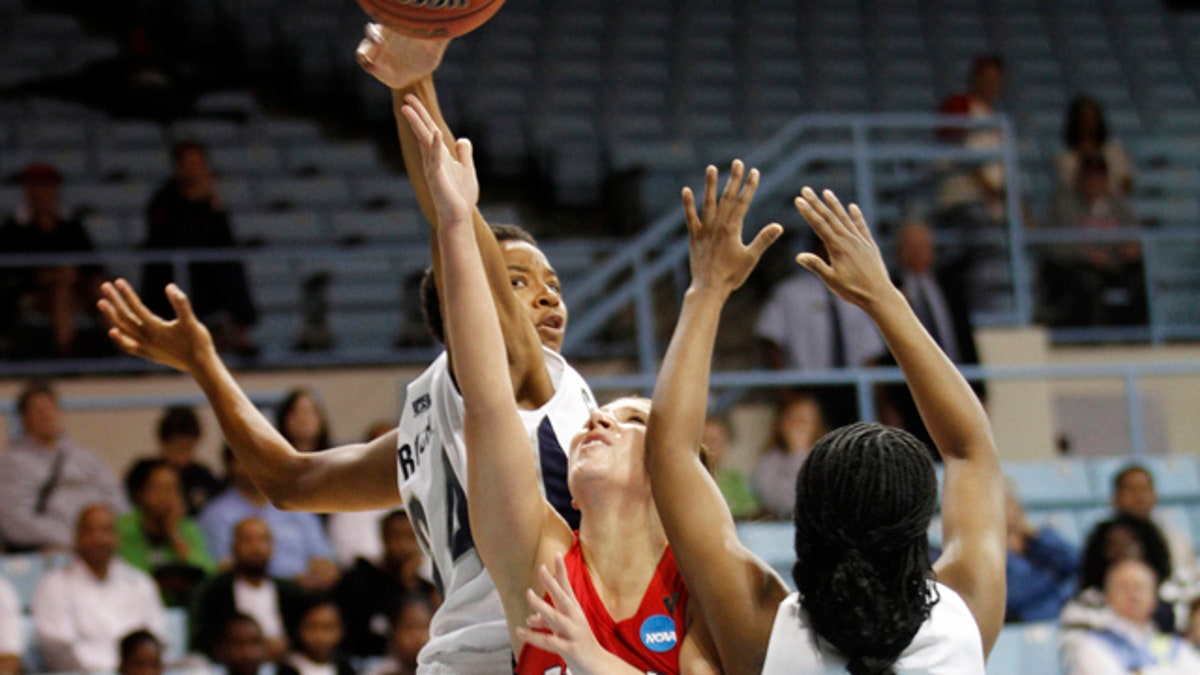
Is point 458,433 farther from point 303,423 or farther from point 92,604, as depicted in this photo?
point 303,423

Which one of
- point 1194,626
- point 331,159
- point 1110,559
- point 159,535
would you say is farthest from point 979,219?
point 159,535

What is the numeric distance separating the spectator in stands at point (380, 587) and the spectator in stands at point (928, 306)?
2.33 metres

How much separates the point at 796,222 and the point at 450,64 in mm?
4278

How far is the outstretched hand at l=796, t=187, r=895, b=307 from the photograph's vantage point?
2.62 metres

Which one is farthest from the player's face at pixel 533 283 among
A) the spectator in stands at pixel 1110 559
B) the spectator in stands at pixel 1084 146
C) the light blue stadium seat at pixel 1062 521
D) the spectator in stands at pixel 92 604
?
the spectator in stands at pixel 1084 146

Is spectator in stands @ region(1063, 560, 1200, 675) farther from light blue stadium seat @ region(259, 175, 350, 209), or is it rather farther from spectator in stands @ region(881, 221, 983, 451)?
light blue stadium seat @ region(259, 175, 350, 209)

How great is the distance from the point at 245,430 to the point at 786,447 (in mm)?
3659

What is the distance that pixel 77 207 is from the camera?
940 centimetres

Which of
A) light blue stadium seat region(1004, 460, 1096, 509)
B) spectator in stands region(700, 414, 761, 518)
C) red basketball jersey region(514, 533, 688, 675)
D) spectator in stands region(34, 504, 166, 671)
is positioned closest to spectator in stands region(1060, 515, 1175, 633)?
light blue stadium seat region(1004, 460, 1096, 509)

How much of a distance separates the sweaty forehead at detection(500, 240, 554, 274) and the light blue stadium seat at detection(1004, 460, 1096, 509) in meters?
4.50

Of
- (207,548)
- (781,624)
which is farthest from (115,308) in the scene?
(207,548)

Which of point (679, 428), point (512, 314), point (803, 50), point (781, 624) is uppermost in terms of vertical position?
point (803, 50)

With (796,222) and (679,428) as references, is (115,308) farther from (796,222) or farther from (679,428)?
(796,222)

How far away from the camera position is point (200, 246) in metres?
8.34
